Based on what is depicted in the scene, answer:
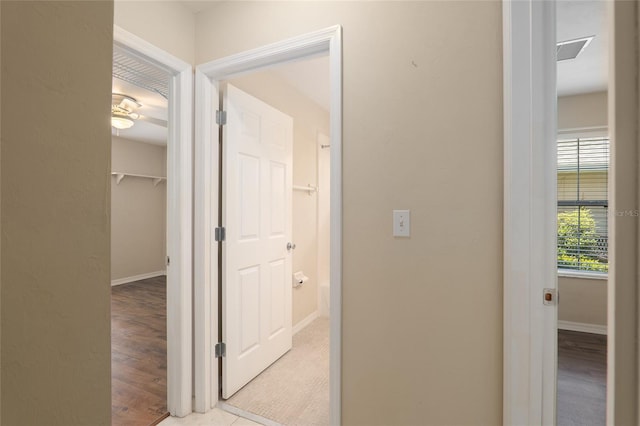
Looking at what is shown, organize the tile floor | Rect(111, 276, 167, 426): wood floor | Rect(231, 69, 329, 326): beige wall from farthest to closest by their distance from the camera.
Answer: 1. Rect(231, 69, 329, 326): beige wall
2. Rect(111, 276, 167, 426): wood floor
3. the tile floor

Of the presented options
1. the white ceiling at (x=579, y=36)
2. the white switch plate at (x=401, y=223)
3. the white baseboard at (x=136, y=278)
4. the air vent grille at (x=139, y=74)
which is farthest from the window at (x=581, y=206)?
the white baseboard at (x=136, y=278)

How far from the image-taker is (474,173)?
4.17ft

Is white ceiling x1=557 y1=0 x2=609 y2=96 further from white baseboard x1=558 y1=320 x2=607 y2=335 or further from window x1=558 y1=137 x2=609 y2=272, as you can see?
white baseboard x1=558 y1=320 x2=607 y2=335

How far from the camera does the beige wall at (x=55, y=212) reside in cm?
35

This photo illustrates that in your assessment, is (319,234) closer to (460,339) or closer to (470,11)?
(460,339)

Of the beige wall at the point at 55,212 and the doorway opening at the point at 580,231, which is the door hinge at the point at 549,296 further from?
the beige wall at the point at 55,212

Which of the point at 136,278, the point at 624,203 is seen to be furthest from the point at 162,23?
the point at 136,278

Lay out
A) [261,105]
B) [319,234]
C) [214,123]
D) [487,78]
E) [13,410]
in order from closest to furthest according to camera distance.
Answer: [13,410]
[487,78]
[214,123]
[261,105]
[319,234]

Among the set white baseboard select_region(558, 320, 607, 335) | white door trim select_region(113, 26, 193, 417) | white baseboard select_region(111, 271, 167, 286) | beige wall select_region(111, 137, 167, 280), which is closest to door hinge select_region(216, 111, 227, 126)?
white door trim select_region(113, 26, 193, 417)

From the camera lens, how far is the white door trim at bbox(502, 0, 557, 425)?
→ 3.74ft

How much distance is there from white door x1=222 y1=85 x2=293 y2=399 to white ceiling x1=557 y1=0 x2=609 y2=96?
193 cm

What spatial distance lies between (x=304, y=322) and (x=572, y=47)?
3.18 meters

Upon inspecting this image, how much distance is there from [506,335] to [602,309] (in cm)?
132

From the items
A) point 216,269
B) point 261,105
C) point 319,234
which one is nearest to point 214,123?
point 261,105
